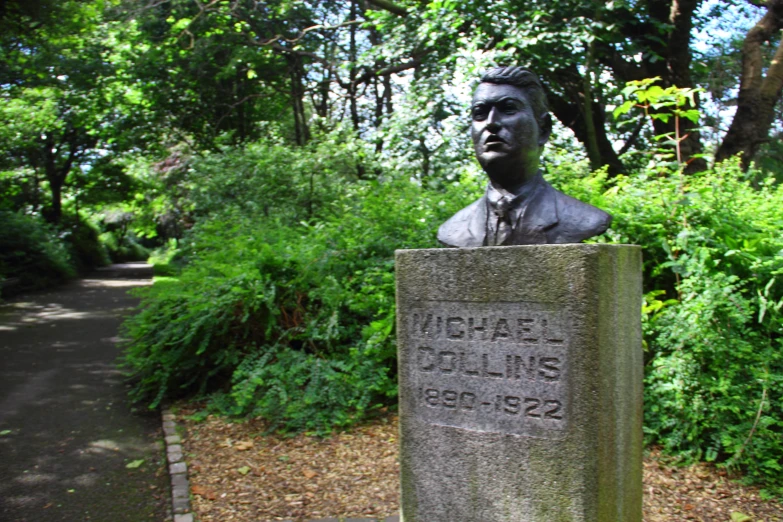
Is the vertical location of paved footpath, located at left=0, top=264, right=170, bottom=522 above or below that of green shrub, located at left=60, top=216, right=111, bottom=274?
below

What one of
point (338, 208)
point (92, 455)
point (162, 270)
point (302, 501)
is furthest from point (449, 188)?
point (162, 270)

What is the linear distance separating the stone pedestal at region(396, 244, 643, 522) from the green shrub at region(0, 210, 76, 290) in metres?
18.2

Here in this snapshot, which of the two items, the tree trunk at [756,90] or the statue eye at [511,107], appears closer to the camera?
the statue eye at [511,107]

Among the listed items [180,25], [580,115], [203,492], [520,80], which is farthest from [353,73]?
[520,80]

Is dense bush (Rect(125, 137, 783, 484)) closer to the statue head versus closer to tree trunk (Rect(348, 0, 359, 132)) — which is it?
the statue head

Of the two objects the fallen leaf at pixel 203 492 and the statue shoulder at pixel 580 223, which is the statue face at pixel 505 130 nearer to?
the statue shoulder at pixel 580 223

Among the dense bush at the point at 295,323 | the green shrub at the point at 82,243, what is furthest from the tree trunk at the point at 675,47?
the green shrub at the point at 82,243

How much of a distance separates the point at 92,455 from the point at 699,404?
5.21 meters

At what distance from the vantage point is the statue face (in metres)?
3.05

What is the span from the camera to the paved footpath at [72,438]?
185 inches

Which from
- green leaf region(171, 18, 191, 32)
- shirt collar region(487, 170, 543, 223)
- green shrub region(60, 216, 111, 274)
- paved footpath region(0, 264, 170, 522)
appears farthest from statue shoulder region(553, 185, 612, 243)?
green shrub region(60, 216, 111, 274)

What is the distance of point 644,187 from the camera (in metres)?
6.27

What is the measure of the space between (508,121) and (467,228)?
25.0 inches

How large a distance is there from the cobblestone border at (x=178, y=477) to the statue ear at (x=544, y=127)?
2.76 m
